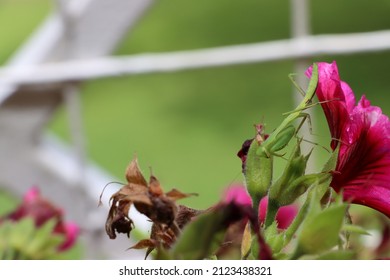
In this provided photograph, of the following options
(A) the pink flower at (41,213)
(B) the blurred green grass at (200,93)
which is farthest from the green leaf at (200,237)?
(B) the blurred green grass at (200,93)

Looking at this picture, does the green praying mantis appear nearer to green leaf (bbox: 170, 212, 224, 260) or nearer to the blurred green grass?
green leaf (bbox: 170, 212, 224, 260)

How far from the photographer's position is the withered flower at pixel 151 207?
24 centimetres

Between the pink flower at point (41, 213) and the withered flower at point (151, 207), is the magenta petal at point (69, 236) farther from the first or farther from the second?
the withered flower at point (151, 207)

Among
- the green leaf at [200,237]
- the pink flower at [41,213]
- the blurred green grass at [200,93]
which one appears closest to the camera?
the green leaf at [200,237]

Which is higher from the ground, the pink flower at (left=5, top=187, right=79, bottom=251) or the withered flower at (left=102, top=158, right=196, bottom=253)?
the pink flower at (left=5, top=187, right=79, bottom=251)

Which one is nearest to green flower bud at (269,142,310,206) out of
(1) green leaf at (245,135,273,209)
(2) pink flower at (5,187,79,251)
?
(1) green leaf at (245,135,273,209)

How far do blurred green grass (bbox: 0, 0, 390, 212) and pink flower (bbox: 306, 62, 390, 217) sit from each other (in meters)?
2.80

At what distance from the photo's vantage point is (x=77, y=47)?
4.03 feet

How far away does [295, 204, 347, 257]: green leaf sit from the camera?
22cm

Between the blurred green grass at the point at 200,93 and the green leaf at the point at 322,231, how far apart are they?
2849 mm

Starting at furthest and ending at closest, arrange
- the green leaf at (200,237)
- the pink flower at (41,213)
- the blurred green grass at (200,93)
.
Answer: the blurred green grass at (200,93)
the pink flower at (41,213)
the green leaf at (200,237)

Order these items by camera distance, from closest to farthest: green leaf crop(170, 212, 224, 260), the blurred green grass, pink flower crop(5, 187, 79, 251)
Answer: green leaf crop(170, 212, 224, 260) → pink flower crop(5, 187, 79, 251) → the blurred green grass

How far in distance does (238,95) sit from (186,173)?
1248 millimetres
